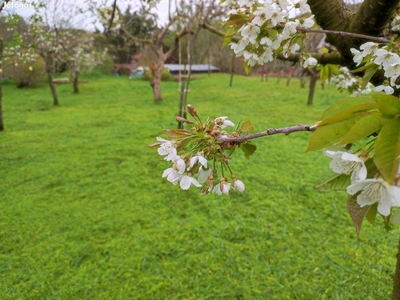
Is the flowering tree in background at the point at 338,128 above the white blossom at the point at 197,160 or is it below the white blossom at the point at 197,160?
above

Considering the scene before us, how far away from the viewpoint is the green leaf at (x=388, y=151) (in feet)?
0.99

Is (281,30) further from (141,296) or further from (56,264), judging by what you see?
(56,264)

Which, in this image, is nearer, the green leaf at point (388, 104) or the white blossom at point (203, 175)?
the green leaf at point (388, 104)

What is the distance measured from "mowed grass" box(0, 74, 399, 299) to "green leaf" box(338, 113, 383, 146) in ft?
4.25

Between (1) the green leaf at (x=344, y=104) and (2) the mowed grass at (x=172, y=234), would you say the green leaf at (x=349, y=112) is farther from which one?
(2) the mowed grass at (x=172, y=234)

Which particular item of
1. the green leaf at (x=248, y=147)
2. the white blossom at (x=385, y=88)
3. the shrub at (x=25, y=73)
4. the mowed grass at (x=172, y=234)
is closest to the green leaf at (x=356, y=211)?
the green leaf at (x=248, y=147)

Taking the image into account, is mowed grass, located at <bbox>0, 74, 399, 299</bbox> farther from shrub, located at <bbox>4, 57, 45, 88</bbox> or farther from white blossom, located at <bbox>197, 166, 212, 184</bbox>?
shrub, located at <bbox>4, 57, 45, 88</bbox>

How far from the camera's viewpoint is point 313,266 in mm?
1577

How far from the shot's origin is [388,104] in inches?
12.9

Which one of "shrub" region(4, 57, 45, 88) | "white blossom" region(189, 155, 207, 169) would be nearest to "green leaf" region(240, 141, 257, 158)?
"white blossom" region(189, 155, 207, 169)

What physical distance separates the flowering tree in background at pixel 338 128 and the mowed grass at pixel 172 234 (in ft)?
2.79

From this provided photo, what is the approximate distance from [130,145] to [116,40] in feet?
56.7

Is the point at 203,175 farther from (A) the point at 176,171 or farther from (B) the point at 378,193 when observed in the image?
(B) the point at 378,193

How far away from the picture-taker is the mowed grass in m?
1.47
